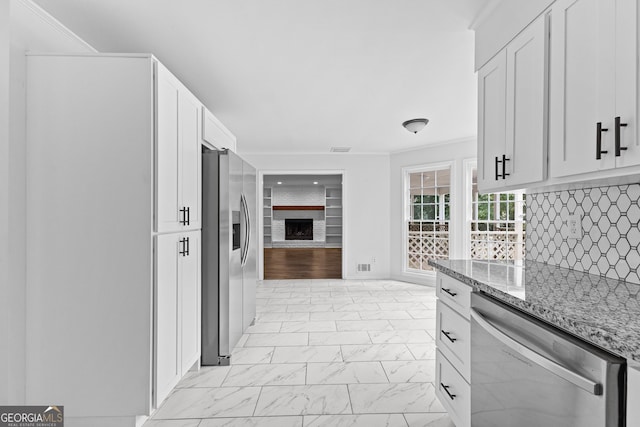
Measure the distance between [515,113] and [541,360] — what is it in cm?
126

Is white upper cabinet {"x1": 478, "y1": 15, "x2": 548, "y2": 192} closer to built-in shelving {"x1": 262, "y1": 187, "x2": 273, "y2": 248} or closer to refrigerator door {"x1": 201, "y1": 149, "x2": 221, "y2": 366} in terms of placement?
refrigerator door {"x1": 201, "y1": 149, "x2": 221, "y2": 366}

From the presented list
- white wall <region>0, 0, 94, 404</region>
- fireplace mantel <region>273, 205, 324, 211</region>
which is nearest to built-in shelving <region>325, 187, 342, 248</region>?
fireplace mantel <region>273, 205, 324, 211</region>

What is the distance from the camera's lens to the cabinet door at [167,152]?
1.93 m

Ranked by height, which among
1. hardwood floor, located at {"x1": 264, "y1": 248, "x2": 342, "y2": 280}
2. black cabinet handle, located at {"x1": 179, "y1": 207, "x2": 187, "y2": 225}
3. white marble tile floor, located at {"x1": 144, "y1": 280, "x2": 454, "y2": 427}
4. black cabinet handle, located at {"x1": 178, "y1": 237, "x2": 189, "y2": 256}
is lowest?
white marble tile floor, located at {"x1": 144, "y1": 280, "x2": 454, "y2": 427}

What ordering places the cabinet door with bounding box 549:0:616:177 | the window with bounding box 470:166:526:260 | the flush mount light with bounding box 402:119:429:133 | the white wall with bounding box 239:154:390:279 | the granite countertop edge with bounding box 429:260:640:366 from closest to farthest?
the granite countertop edge with bounding box 429:260:640:366 < the cabinet door with bounding box 549:0:616:177 < the flush mount light with bounding box 402:119:429:133 < the window with bounding box 470:166:526:260 < the white wall with bounding box 239:154:390:279

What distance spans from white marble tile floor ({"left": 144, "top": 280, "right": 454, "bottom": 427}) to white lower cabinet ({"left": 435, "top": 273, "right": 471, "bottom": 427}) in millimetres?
298

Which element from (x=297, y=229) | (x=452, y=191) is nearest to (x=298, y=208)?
(x=297, y=229)

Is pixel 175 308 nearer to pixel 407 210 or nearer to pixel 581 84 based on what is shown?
pixel 581 84

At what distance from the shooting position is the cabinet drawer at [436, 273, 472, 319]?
163 centimetres

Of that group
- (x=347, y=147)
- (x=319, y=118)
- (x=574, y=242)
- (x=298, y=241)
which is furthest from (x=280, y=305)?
(x=298, y=241)

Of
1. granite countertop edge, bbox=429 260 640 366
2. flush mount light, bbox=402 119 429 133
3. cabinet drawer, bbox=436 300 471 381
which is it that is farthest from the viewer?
flush mount light, bbox=402 119 429 133

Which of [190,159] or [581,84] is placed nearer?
[581,84]

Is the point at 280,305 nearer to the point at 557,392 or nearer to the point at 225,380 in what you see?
the point at 225,380

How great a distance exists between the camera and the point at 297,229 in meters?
10.5
